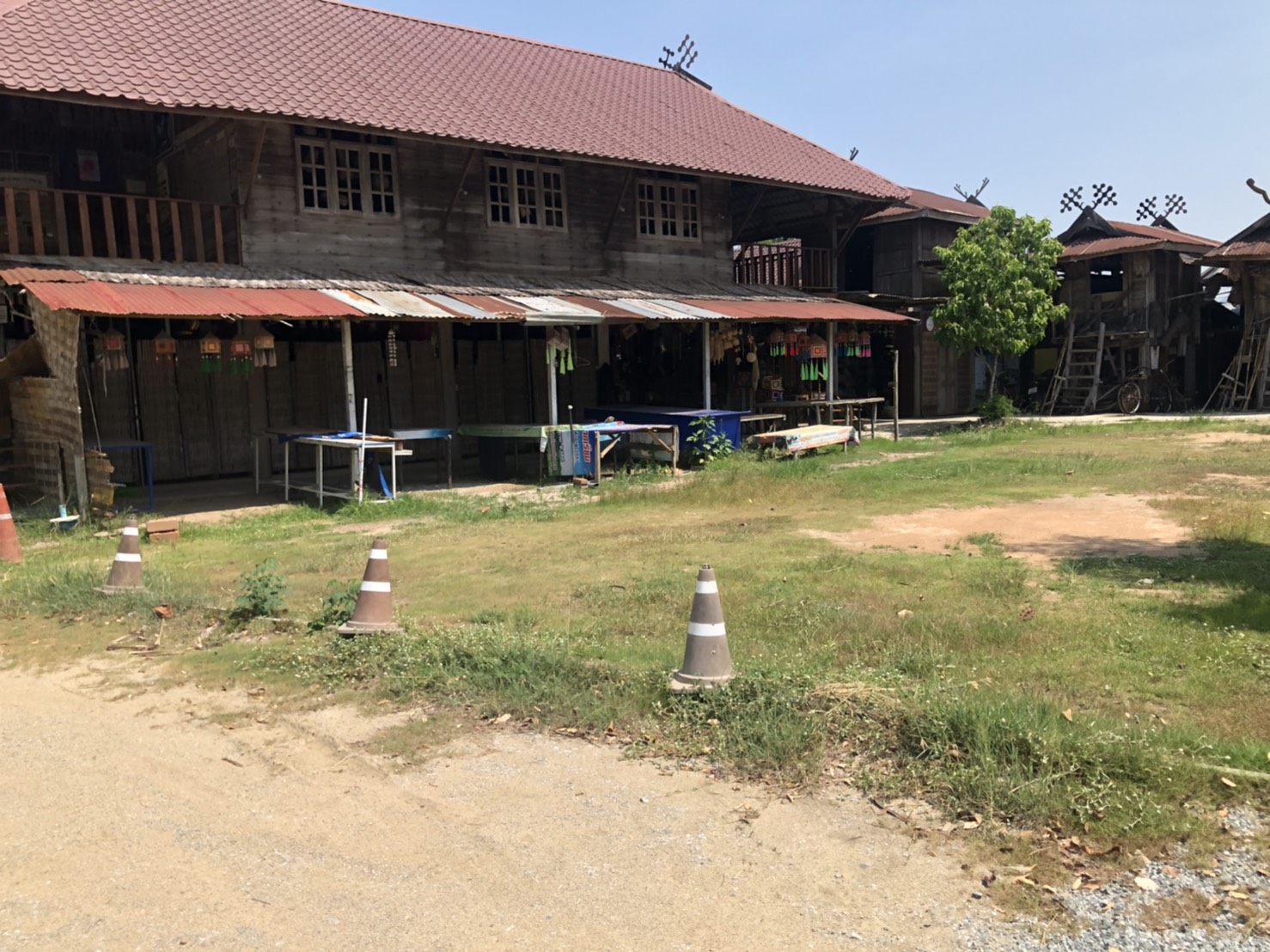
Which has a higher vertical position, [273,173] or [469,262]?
[273,173]

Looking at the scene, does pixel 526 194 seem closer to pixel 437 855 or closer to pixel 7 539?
pixel 7 539

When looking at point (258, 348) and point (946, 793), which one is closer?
point (946, 793)

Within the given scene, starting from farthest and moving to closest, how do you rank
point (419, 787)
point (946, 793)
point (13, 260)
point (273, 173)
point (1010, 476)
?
point (273, 173)
point (1010, 476)
point (13, 260)
point (419, 787)
point (946, 793)

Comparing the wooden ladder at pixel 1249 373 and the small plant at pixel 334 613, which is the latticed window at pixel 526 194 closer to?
the small plant at pixel 334 613

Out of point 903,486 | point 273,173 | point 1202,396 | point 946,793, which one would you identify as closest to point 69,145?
point 273,173

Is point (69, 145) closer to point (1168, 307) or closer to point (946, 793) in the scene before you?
point (946, 793)

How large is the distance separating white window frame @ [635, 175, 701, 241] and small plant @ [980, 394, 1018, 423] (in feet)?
27.4

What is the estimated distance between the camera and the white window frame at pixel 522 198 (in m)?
17.5

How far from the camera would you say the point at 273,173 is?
15.0m

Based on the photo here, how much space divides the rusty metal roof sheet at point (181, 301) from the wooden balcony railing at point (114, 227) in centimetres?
122

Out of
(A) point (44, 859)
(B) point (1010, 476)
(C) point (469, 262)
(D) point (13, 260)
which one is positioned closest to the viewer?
(A) point (44, 859)

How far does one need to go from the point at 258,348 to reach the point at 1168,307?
A: 972 inches

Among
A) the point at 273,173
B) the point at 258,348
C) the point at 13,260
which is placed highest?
the point at 273,173

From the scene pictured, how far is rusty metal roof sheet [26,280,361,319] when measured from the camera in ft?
36.2
